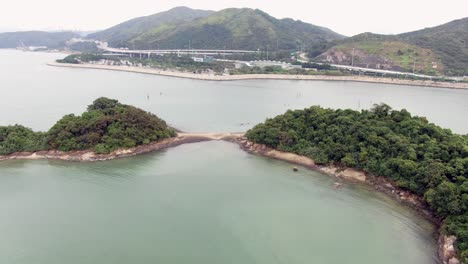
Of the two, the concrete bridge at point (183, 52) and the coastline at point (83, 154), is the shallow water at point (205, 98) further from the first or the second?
the concrete bridge at point (183, 52)

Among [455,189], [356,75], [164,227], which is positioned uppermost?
[356,75]

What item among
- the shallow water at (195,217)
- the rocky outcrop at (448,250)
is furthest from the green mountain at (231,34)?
the rocky outcrop at (448,250)

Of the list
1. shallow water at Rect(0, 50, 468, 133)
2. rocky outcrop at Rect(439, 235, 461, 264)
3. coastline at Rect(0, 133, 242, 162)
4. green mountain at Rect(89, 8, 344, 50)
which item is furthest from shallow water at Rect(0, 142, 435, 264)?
green mountain at Rect(89, 8, 344, 50)

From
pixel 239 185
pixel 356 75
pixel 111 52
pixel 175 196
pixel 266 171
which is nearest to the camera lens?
pixel 175 196

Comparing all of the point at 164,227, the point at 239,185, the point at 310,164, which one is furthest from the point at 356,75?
the point at 164,227

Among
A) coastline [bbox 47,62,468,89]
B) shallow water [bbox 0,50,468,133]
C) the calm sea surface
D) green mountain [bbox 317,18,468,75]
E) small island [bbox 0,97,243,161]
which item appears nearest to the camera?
the calm sea surface

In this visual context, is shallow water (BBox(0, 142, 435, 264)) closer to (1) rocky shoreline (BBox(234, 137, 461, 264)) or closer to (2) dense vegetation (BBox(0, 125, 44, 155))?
(1) rocky shoreline (BBox(234, 137, 461, 264))

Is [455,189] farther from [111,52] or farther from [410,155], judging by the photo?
[111,52]

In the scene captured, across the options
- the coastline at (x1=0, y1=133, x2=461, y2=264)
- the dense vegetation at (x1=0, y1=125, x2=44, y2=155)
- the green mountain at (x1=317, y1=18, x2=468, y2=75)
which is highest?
the green mountain at (x1=317, y1=18, x2=468, y2=75)
